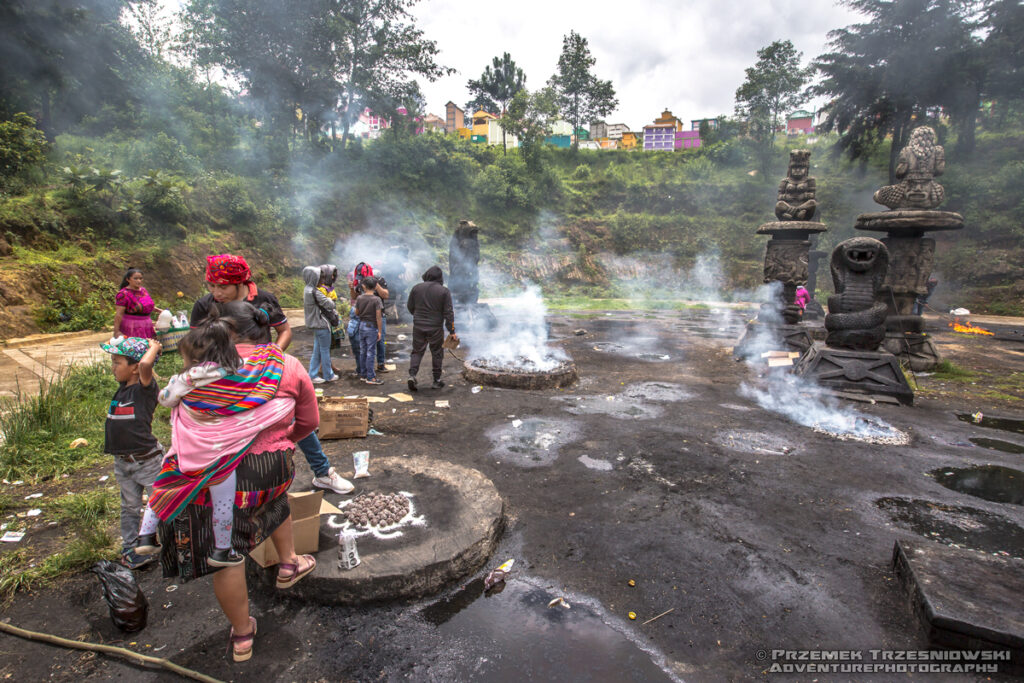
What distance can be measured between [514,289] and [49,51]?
1852cm

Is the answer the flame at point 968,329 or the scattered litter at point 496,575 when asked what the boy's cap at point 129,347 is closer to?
the scattered litter at point 496,575

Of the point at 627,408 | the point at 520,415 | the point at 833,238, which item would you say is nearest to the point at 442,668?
the point at 520,415

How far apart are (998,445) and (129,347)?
25.8ft

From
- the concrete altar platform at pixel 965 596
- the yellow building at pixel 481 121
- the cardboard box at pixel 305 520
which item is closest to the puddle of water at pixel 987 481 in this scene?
the concrete altar platform at pixel 965 596

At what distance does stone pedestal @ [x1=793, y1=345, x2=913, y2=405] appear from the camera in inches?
262

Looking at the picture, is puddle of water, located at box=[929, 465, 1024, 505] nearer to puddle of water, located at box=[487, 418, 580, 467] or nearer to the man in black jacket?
puddle of water, located at box=[487, 418, 580, 467]

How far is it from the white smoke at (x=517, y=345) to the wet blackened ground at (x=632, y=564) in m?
2.32

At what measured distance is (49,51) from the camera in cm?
1484

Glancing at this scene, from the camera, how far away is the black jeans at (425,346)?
6.77 metres

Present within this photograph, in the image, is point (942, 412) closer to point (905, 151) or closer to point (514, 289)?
point (905, 151)

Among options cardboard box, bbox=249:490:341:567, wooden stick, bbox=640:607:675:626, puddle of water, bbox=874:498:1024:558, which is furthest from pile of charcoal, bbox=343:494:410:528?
puddle of water, bbox=874:498:1024:558

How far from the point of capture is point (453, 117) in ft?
164

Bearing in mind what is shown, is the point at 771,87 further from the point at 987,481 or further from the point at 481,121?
the point at 987,481

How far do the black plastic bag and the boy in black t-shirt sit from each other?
1.49ft
